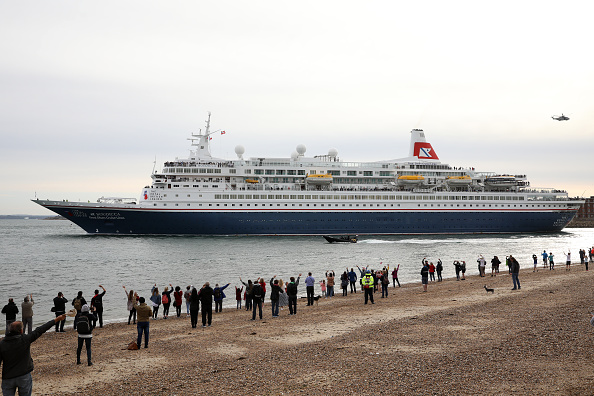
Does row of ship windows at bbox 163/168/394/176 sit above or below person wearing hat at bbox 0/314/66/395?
above

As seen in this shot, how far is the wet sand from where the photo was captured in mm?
8398

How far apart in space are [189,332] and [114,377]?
489cm

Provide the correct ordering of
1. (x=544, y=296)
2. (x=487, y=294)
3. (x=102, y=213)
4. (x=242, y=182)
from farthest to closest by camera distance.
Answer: (x=242, y=182) < (x=102, y=213) < (x=487, y=294) < (x=544, y=296)

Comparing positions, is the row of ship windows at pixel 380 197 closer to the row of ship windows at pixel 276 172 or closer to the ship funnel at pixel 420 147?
the row of ship windows at pixel 276 172

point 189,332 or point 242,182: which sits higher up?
point 242,182

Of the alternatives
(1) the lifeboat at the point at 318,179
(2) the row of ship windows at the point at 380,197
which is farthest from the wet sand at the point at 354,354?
(1) the lifeboat at the point at 318,179

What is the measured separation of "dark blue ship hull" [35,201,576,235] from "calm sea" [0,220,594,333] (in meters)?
1.69

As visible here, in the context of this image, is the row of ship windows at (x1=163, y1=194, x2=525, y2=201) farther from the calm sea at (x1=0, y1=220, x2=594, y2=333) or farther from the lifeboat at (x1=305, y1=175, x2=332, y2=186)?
the calm sea at (x1=0, y1=220, x2=594, y2=333)

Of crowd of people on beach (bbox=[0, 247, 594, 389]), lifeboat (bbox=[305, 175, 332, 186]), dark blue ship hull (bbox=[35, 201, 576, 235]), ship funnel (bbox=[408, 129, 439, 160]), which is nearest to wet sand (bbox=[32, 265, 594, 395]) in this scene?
crowd of people on beach (bbox=[0, 247, 594, 389])

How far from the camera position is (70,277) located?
32.5 meters

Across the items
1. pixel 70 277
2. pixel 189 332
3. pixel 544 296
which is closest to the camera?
pixel 189 332

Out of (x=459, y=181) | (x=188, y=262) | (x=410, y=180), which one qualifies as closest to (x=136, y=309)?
(x=188, y=262)

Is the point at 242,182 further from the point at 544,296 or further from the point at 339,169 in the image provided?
the point at 544,296

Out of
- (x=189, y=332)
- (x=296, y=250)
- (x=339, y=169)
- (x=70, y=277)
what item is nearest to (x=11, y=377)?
(x=189, y=332)
